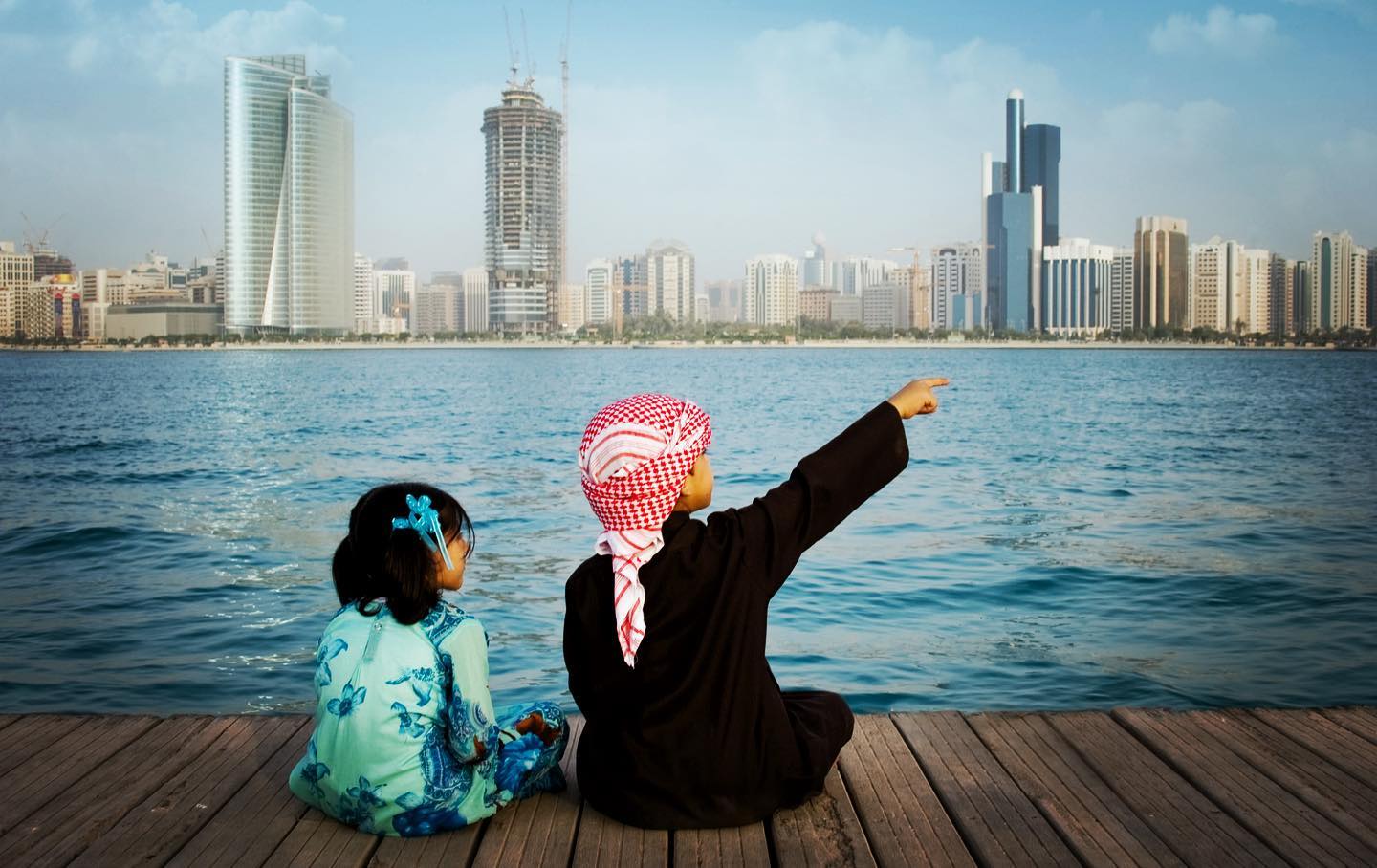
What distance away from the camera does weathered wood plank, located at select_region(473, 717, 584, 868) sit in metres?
2.74

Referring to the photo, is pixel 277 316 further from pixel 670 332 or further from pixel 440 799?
pixel 440 799

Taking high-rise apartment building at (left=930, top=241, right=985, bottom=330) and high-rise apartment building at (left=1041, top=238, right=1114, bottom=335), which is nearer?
high-rise apartment building at (left=1041, top=238, right=1114, bottom=335)

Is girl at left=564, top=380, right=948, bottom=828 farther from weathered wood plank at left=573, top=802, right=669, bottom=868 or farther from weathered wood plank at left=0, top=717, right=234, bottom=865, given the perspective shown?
weathered wood plank at left=0, top=717, right=234, bottom=865

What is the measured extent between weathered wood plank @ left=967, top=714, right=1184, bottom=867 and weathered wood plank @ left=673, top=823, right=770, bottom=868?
69 centimetres

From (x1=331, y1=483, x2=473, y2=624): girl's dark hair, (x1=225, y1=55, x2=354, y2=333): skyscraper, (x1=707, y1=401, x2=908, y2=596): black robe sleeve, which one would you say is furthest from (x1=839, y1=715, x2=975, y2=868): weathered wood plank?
(x1=225, y1=55, x2=354, y2=333): skyscraper

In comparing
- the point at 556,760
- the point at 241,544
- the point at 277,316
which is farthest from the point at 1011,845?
the point at 277,316

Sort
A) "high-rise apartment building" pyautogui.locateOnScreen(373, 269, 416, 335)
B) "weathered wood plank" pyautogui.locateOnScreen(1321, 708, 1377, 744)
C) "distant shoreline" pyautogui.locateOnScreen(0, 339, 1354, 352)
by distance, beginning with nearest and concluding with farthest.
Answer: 1. "weathered wood plank" pyautogui.locateOnScreen(1321, 708, 1377, 744)
2. "distant shoreline" pyautogui.locateOnScreen(0, 339, 1354, 352)
3. "high-rise apartment building" pyautogui.locateOnScreen(373, 269, 416, 335)

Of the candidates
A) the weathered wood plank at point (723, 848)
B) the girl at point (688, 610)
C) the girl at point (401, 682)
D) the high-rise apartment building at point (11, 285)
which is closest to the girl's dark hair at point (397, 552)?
the girl at point (401, 682)

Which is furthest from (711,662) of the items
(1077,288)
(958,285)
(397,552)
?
(958,285)

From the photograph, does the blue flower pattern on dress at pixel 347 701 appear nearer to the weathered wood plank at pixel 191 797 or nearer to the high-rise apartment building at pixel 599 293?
the weathered wood plank at pixel 191 797

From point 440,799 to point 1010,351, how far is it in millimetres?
147644

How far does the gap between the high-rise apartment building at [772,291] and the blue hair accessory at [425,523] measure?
171m

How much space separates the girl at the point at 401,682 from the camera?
9.09 feet

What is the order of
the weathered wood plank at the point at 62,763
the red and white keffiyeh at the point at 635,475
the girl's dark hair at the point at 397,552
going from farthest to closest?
the weathered wood plank at the point at 62,763
the girl's dark hair at the point at 397,552
the red and white keffiyeh at the point at 635,475
